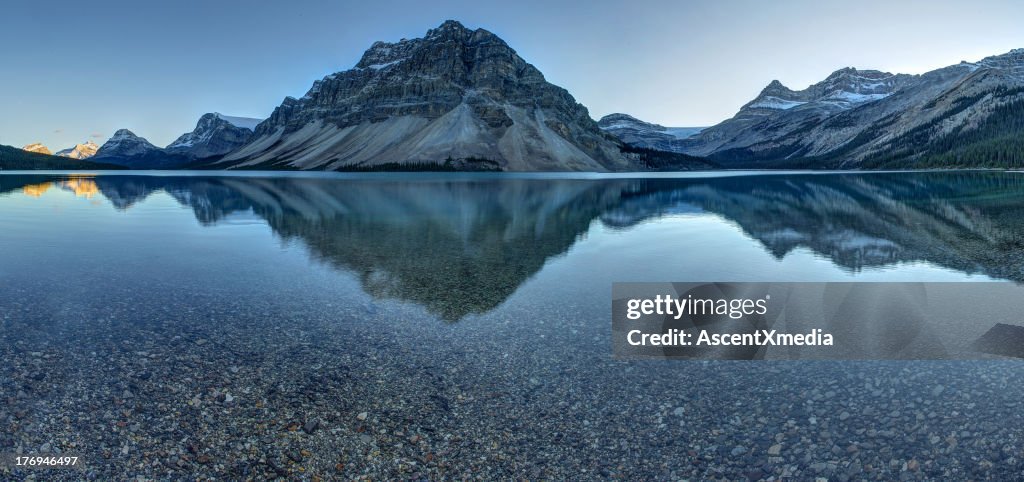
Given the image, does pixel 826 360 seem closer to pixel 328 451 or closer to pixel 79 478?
pixel 328 451

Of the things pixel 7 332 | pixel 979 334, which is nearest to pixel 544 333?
pixel 979 334

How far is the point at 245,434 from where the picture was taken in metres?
11.2

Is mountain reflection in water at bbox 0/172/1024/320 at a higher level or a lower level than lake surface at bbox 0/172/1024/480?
higher

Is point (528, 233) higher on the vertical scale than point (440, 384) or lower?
higher

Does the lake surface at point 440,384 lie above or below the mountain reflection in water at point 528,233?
below

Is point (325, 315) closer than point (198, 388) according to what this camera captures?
No

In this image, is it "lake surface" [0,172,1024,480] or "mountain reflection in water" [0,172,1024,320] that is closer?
"lake surface" [0,172,1024,480]

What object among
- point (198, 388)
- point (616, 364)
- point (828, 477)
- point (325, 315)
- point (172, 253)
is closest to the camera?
point (828, 477)

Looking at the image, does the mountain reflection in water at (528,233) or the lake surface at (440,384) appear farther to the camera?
the mountain reflection in water at (528,233)

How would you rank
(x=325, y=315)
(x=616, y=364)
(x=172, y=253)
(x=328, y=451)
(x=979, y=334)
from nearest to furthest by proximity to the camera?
(x=328, y=451)
(x=616, y=364)
(x=979, y=334)
(x=325, y=315)
(x=172, y=253)

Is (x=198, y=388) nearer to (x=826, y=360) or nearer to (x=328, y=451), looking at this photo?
(x=328, y=451)

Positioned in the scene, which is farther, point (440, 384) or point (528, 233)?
point (528, 233)

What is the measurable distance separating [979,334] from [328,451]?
1922 cm

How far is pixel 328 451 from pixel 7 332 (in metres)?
14.3
